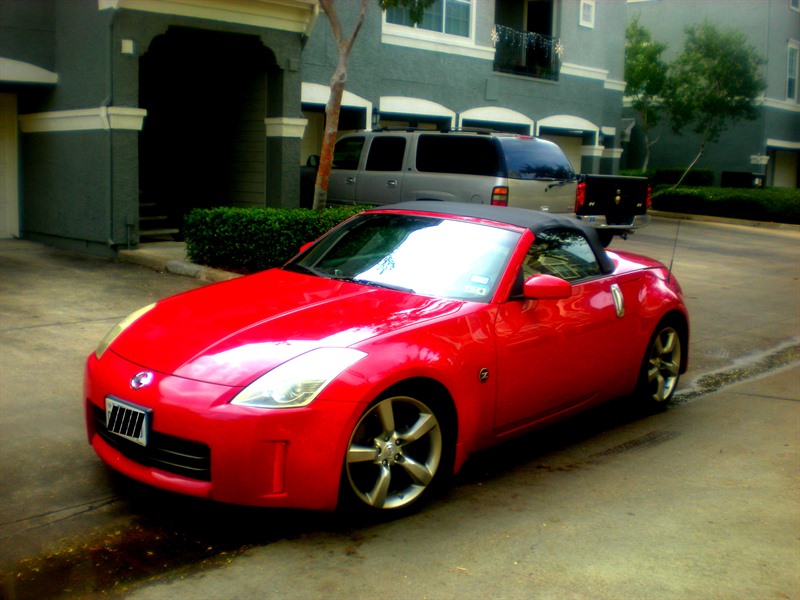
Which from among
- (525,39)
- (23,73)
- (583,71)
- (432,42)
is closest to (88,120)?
(23,73)

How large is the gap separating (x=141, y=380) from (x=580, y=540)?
2.25 meters

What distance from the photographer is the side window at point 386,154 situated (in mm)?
14484

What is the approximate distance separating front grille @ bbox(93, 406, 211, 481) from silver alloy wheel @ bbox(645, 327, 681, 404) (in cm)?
362

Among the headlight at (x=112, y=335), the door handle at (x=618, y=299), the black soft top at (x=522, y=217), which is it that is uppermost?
the black soft top at (x=522, y=217)

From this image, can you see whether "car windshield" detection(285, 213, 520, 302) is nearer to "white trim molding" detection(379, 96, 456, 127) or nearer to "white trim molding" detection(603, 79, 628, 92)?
"white trim molding" detection(379, 96, 456, 127)

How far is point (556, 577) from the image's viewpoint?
4.05 meters

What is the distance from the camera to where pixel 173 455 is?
4289 mm

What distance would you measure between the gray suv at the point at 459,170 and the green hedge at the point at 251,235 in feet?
8.17

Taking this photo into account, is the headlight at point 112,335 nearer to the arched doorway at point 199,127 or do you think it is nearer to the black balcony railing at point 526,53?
the arched doorway at point 199,127

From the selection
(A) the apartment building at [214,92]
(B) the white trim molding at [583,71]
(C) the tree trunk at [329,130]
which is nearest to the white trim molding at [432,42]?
A: (A) the apartment building at [214,92]

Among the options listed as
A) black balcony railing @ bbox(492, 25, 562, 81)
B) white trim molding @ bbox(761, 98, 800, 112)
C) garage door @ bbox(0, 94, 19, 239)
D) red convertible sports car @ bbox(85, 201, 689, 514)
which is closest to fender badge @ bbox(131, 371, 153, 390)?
red convertible sports car @ bbox(85, 201, 689, 514)

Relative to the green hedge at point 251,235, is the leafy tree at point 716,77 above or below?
above

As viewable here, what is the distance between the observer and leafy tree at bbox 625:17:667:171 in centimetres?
2902

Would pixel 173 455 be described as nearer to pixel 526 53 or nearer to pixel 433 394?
pixel 433 394
